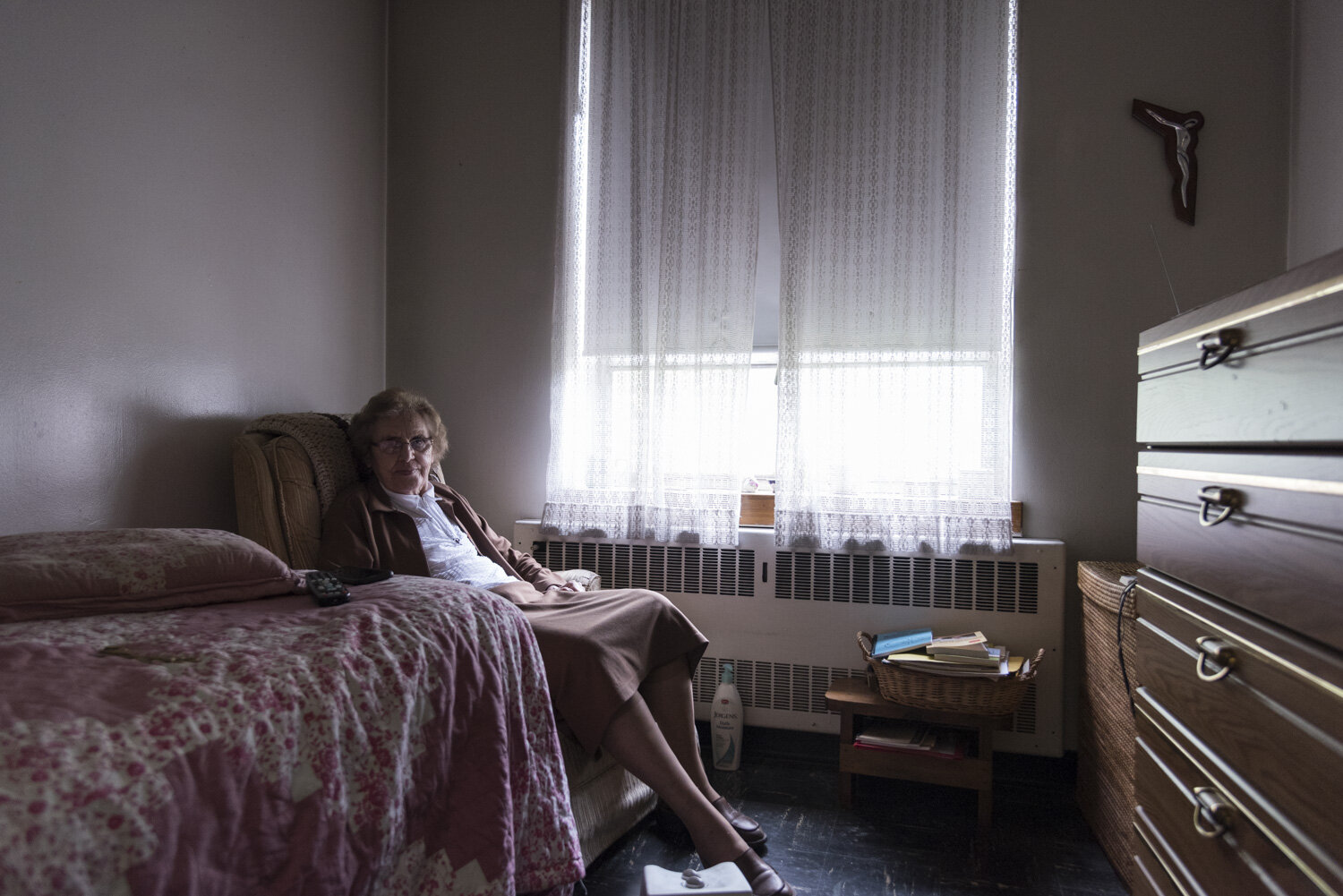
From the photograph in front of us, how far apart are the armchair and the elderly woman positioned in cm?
5

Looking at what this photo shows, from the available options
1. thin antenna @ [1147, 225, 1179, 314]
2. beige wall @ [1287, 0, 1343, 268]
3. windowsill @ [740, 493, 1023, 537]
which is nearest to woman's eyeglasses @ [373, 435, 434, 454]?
windowsill @ [740, 493, 1023, 537]

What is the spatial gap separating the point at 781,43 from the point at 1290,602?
2.14 meters

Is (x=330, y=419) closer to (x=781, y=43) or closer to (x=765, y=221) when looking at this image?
(x=765, y=221)

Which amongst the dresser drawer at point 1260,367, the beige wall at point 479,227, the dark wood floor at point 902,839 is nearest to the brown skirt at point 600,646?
the dark wood floor at point 902,839

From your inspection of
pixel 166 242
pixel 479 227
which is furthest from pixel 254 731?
pixel 479 227

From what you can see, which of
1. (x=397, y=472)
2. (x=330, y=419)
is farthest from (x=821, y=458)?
(x=330, y=419)

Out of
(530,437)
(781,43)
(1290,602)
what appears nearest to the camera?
(1290,602)

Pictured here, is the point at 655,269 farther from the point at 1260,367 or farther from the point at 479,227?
the point at 1260,367

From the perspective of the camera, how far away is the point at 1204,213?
7.20 feet

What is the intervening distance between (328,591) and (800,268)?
5.49 feet

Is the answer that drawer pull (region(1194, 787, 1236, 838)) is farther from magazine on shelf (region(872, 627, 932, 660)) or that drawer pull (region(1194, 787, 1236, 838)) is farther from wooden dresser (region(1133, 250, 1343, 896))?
magazine on shelf (region(872, 627, 932, 660))

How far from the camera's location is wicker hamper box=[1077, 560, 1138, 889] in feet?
5.64

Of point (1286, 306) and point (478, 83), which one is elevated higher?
point (478, 83)

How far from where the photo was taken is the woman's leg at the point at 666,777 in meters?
1.63
